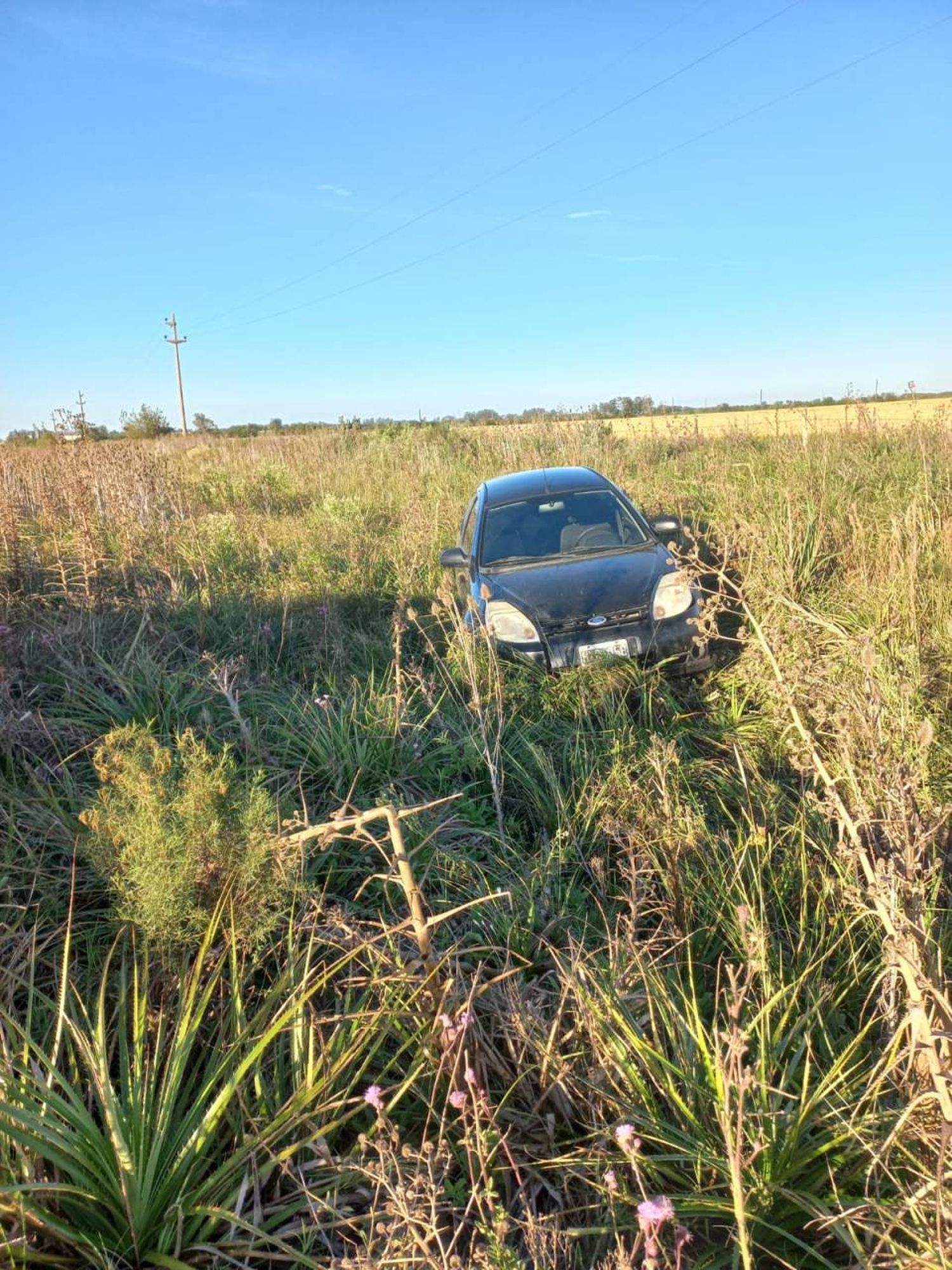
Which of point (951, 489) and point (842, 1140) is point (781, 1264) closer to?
point (842, 1140)

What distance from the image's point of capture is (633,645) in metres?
4.81

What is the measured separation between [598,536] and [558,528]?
338mm

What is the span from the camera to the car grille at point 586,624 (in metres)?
4.84

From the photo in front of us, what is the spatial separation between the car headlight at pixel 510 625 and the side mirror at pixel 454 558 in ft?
2.80

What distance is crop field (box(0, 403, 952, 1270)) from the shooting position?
63.2 inches

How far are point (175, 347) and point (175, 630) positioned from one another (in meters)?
42.4

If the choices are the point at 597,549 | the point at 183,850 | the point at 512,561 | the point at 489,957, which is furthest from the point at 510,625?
the point at 183,850

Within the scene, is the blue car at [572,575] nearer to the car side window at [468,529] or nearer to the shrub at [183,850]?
the car side window at [468,529]

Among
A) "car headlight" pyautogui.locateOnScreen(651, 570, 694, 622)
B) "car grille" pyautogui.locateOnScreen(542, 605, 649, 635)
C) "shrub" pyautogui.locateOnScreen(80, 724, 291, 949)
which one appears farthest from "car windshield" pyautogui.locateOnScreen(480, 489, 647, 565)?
"shrub" pyautogui.locateOnScreen(80, 724, 291, 949)

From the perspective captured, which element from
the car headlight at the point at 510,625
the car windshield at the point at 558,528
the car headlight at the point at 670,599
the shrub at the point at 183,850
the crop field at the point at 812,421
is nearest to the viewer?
the shrub at the point at 183,850

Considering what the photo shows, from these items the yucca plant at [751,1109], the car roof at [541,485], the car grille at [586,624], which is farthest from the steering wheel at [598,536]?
the yucca plant at [751,1109]

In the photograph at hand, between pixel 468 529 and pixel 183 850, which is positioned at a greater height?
pixel 468 529

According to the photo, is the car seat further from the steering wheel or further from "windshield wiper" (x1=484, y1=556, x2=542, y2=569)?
"windshield wiper" (x1=484, y1=556, x2=542, y2=569)

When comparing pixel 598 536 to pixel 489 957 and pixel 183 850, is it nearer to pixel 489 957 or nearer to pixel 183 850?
pixel 489 957
